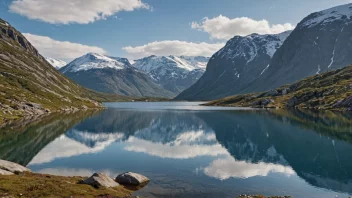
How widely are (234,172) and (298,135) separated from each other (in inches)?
2274

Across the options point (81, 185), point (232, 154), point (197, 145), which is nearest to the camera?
point (81, 185)

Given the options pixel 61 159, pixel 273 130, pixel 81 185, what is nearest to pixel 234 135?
pixel 273 130

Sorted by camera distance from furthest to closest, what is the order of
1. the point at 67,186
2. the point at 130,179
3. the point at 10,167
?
the point at 10,167
the point at 130,179
the point at 67,186

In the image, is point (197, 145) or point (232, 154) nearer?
point (232, 154)

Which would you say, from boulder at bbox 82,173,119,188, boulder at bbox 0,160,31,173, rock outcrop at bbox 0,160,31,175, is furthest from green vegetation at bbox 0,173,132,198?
boulder at bbox 0,160,31,173

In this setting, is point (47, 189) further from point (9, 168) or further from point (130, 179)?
point (9, 168)

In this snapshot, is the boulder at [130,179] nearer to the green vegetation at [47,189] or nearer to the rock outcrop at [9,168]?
the green vegetation at [47,189]

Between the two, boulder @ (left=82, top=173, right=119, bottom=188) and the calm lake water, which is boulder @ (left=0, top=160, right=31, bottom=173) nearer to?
the calm lake water

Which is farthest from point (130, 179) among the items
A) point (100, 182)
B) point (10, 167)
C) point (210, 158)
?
point (210, 158)

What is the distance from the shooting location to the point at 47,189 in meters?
38.8

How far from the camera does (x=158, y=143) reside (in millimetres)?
102125

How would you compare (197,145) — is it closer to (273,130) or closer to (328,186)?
(273,130)

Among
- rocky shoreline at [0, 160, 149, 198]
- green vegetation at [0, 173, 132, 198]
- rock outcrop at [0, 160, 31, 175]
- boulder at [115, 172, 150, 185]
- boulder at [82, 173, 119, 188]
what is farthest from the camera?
rock outcrop at [0, 160, 31, 175]

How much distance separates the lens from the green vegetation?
120ft
